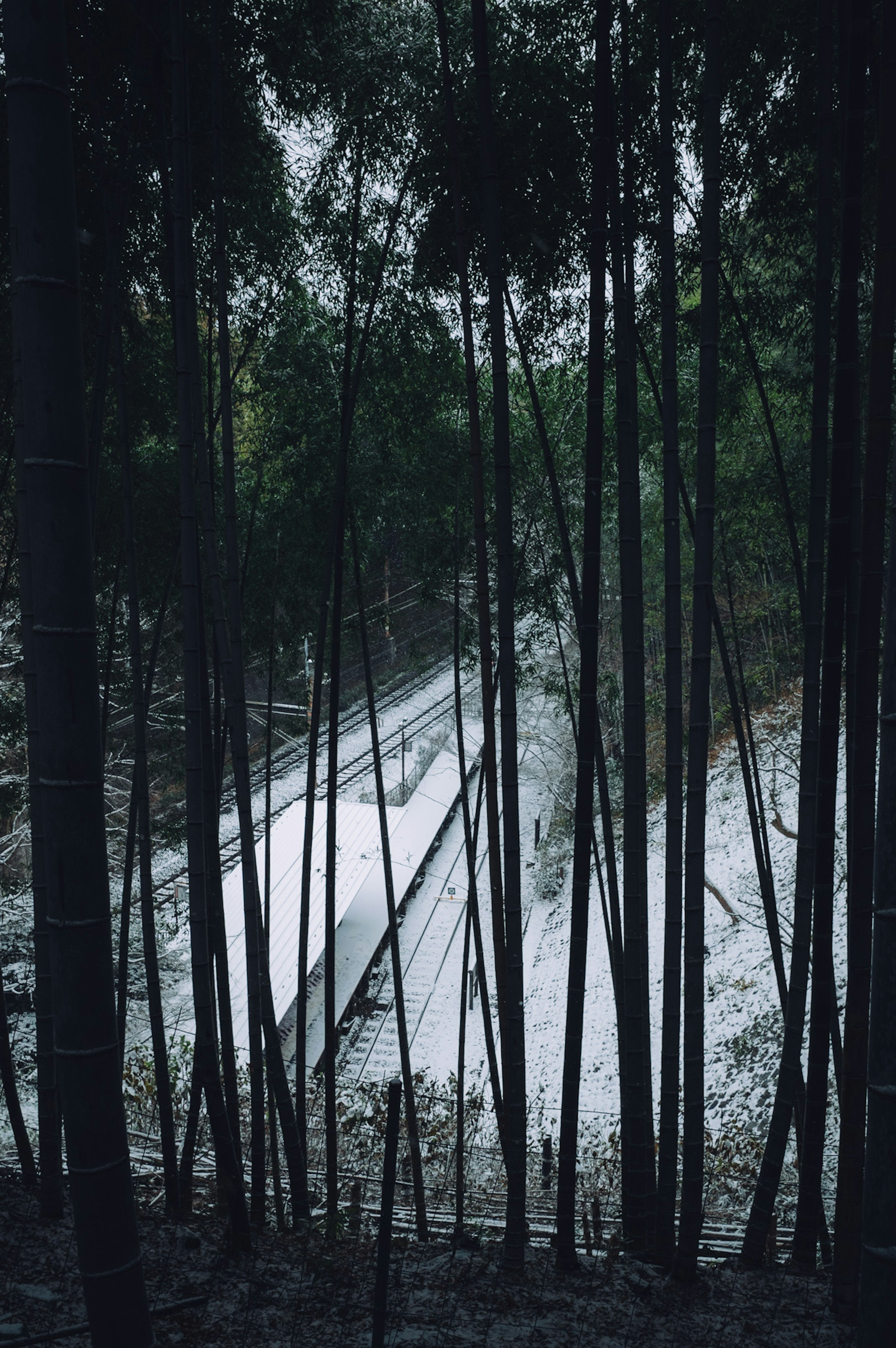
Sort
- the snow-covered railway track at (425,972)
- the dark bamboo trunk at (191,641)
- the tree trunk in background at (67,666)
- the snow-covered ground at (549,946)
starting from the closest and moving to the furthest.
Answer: the tree trunk in background at (67,666)
the dark bamboo trunk at (191,641)
the snow-covered ground at (549,946)
the snow-covered railway track at (425,972)

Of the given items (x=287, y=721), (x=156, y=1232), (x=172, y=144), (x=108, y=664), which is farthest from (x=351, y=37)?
(x=287, y=721)

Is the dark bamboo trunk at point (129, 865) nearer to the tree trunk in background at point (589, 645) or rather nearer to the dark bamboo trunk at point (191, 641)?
the dark bamboo trunk at point (191, 641)

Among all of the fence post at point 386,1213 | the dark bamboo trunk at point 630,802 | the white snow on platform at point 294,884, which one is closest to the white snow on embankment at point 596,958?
the white snow on platform at point 294,884

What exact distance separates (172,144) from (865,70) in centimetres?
135

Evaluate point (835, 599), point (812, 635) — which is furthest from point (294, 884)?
point (835, 599)

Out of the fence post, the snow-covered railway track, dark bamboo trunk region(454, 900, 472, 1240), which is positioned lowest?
the snow-covered railway track

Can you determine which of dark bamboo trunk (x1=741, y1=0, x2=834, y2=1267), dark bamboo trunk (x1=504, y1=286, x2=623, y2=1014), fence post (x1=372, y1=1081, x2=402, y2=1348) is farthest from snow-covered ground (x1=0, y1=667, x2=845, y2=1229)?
fence post (x1=372, y1=1081, x2=402, y2=1348)

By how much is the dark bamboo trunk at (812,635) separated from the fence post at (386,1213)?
0.91 meters

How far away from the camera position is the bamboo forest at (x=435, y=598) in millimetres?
905

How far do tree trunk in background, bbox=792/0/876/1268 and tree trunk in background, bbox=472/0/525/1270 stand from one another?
2.02 ft

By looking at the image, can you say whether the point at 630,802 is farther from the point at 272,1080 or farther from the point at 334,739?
the point at 272,1080

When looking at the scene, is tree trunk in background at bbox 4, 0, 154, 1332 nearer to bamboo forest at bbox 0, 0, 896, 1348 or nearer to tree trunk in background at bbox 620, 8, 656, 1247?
bamboo forest at bbox 0, 0, 896, 1348

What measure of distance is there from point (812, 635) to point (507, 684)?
2.44 ft

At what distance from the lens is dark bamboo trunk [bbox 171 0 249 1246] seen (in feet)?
5.97
